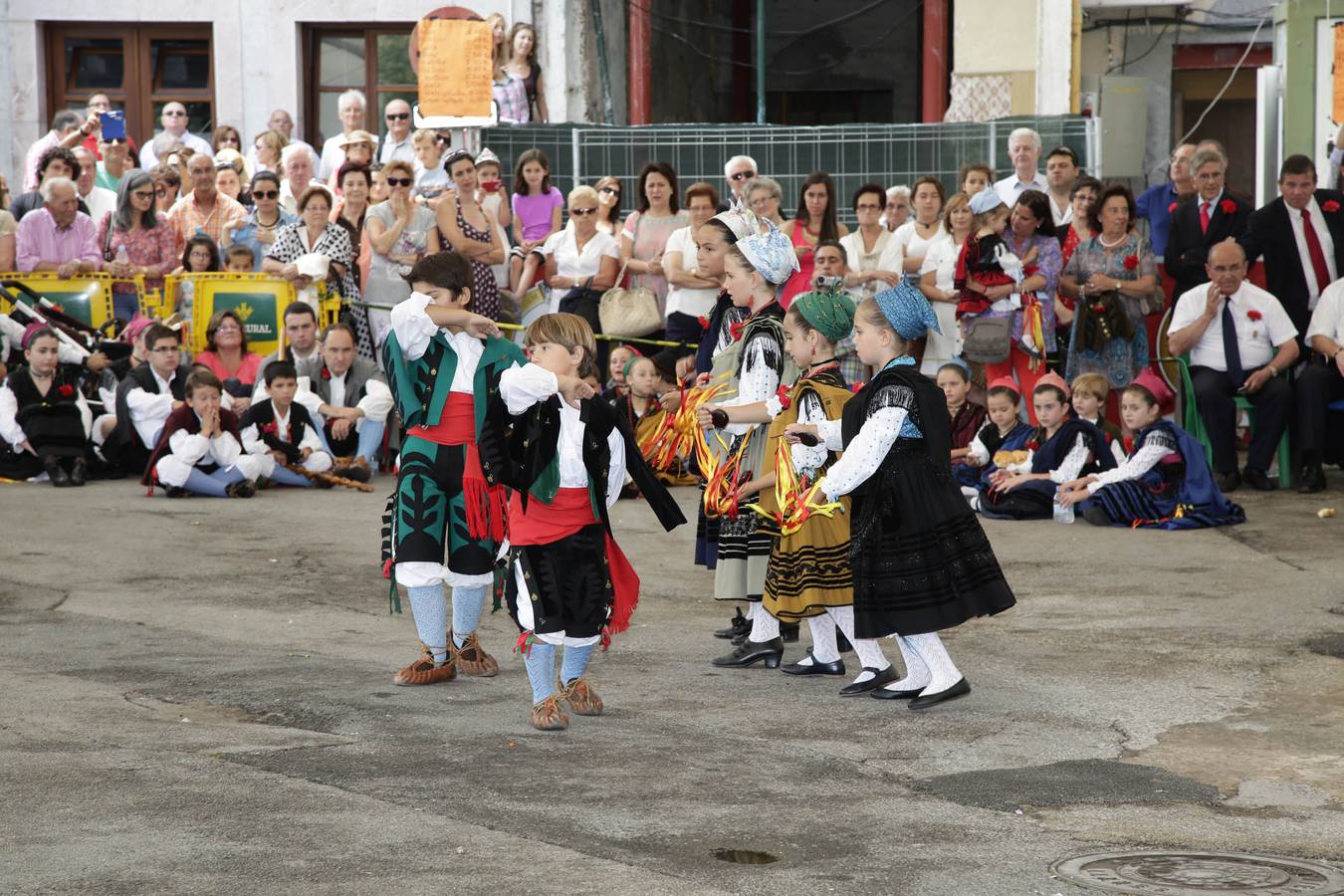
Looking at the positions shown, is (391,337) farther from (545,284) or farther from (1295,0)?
(1295,0)

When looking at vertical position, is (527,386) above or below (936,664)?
above

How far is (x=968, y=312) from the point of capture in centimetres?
1243

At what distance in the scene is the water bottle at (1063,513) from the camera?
36.3 ft

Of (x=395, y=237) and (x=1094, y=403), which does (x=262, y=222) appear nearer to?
(x=395, y=237)

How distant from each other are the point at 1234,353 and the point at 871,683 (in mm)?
6074

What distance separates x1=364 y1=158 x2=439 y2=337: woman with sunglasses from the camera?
13148 millimetres

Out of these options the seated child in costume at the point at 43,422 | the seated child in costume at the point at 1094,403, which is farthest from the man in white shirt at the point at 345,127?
the seated child in costume at the point at 1094,403

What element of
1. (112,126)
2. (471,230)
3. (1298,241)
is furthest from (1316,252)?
(112,126)

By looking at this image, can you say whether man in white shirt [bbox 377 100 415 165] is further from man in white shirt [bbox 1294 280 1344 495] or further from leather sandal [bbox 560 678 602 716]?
leather sandal [bbox 560 678 602 716]

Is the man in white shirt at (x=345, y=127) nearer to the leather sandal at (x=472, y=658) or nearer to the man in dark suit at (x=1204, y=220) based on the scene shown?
the man in dark suit at (x=1204, y=220)

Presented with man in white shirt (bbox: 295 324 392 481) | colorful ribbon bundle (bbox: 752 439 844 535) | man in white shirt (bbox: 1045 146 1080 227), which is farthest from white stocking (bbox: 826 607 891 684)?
man in white shirt (bbox: 1045 146 1080 227)

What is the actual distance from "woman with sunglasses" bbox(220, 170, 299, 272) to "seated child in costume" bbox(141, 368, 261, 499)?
6.33 ft

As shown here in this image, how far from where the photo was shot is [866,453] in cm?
656

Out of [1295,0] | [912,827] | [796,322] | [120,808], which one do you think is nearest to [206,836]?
[120,808]
